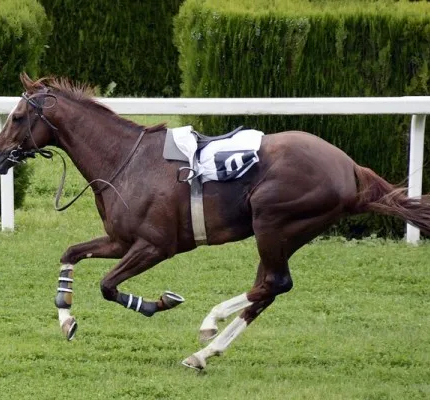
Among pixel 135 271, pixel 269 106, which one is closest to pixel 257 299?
pixel 135 271

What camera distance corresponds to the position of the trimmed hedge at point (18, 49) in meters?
10.2

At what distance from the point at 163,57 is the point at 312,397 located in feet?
31.5

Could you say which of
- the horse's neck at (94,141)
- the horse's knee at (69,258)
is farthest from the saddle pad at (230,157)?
the horse's knee at (69,258)

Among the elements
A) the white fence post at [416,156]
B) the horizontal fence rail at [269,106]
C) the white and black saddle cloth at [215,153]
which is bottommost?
the white fence post at [416,156]

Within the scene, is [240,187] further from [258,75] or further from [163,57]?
[163,57]

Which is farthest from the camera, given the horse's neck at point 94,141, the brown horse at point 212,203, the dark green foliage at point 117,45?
the dark green foliage at point 117,45

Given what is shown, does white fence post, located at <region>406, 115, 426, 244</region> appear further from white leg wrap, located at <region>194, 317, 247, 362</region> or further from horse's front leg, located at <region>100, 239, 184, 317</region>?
horse's front leg, located at <region>100, 239, 184, 317</region>

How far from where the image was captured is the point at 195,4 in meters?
10.5

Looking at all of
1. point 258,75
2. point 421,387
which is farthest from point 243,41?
point 421,387

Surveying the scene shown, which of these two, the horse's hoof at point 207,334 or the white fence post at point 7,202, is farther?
the white fence post at point 7,202

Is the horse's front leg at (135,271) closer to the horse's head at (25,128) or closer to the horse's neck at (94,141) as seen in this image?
the horse's neck at (94,141)

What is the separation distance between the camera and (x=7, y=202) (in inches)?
380

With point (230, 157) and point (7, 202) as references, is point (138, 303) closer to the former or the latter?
point (230, 157)

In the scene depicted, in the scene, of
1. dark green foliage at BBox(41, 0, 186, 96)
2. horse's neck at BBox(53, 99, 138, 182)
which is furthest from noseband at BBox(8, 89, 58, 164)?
dark green foliage at BBox(41, 0, 186, 96)
